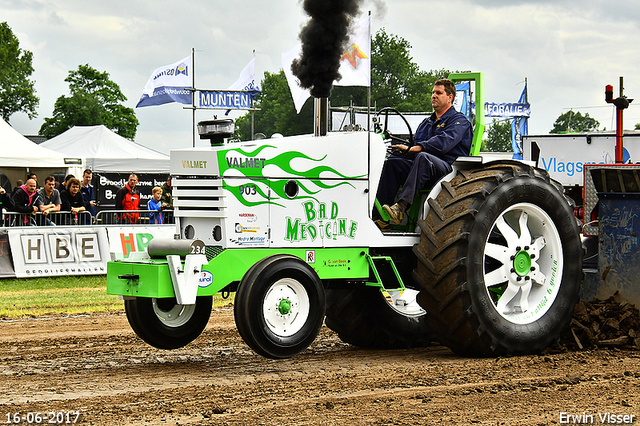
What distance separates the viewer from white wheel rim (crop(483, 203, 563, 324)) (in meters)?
6.65

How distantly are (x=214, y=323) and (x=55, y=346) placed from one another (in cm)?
222

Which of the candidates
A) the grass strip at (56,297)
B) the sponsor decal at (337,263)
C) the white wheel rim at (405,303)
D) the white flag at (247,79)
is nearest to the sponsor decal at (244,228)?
the sponsor decal at (337,263)

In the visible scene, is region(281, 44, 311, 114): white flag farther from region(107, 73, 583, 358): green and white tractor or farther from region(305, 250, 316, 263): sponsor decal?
region(305, 250, 316, 263): sponsor decal

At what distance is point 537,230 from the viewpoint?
6953 millimetres

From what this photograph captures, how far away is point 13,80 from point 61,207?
147ft

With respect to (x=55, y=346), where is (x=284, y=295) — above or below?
above

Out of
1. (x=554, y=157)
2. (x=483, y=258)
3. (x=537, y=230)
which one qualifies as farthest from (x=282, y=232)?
(x=554, y=157)

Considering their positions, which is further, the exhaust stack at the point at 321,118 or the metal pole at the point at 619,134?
the metal pole at the point at 619,134

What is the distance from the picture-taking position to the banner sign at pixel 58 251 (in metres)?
14.1

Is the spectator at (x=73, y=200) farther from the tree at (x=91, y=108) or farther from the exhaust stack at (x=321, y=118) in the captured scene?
the tree at (x=91, y=108)

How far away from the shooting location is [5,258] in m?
14.0

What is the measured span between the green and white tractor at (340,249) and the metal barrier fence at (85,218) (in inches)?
354

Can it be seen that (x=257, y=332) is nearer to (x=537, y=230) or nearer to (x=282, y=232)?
(x=282, y=232)

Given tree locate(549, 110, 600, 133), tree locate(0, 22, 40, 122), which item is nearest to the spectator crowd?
tree locate(0, 22, 40, 122)
